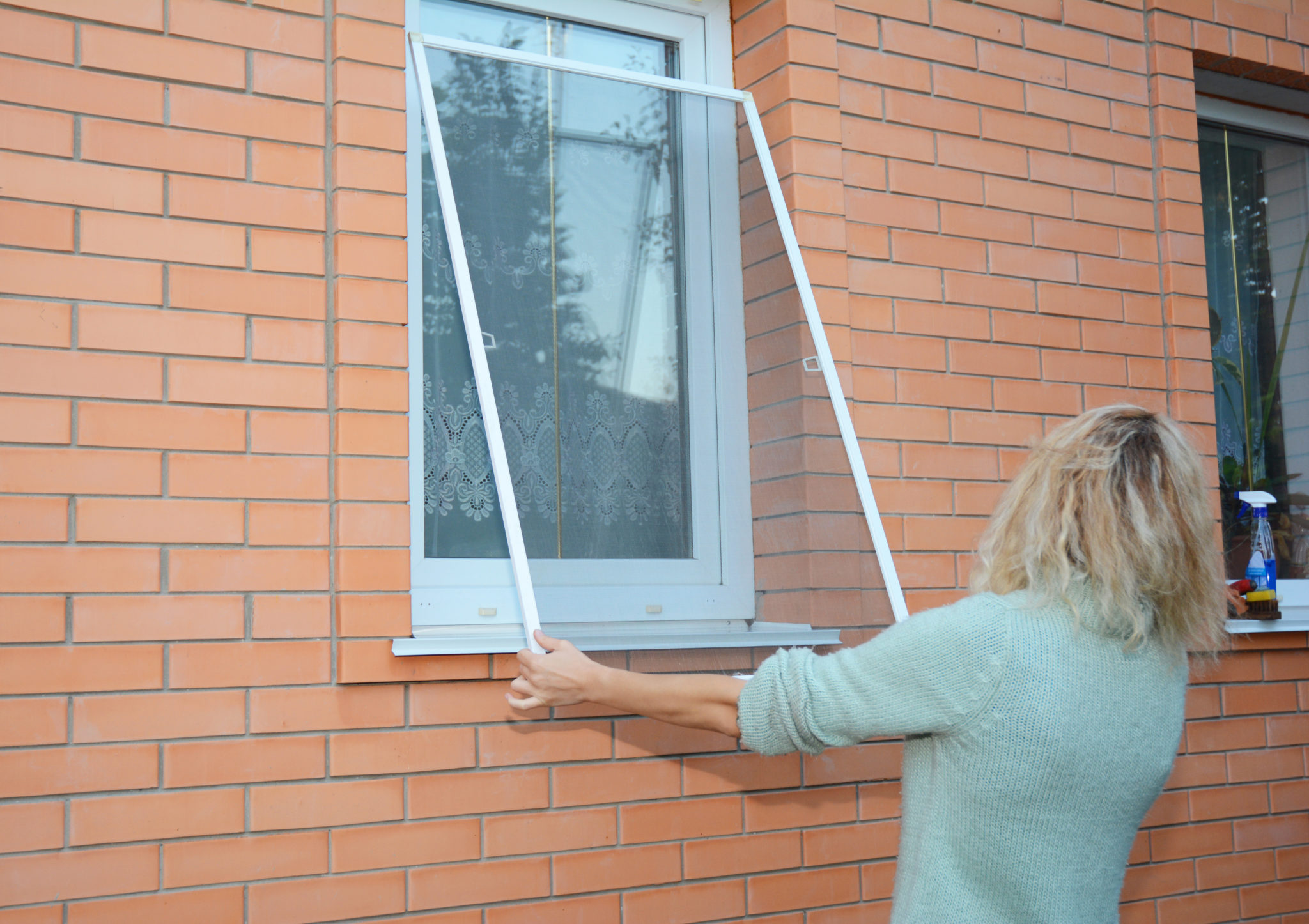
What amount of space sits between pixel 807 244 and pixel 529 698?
1.36 metres

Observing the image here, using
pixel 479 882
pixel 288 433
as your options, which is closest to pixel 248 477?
pixel 288 433

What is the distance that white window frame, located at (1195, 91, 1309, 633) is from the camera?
3283 millimetres

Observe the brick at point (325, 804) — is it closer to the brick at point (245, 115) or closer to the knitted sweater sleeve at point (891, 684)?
the knitted sweater sleeve at point (891, 684)

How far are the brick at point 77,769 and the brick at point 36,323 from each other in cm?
69

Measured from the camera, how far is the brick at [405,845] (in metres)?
2.16

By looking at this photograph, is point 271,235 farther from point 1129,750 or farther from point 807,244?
point 1129,750

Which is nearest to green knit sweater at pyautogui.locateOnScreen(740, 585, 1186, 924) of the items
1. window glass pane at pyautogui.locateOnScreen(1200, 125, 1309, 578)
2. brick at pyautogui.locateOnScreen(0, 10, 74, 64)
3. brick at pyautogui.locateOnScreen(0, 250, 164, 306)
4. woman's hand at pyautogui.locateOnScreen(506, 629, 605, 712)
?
woman's hand at pyautogui.locateOnScreen(506, 629, 605, 712)

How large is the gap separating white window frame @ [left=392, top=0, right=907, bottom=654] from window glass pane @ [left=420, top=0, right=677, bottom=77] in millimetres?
31

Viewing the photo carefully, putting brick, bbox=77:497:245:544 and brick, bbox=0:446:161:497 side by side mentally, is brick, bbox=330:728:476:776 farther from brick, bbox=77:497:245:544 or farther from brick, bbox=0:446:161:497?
brick, bbox=0:446:161:497

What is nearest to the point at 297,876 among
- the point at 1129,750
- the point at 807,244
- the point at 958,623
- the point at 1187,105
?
the point at 958,623

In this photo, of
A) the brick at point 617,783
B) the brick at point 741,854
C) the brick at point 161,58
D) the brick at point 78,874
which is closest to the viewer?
the brick at point 78,874

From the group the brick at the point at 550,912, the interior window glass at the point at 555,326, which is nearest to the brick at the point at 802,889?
the brick at the point at 550,912

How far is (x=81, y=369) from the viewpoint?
6.77ft

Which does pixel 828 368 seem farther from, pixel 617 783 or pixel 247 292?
pixel 247 292
